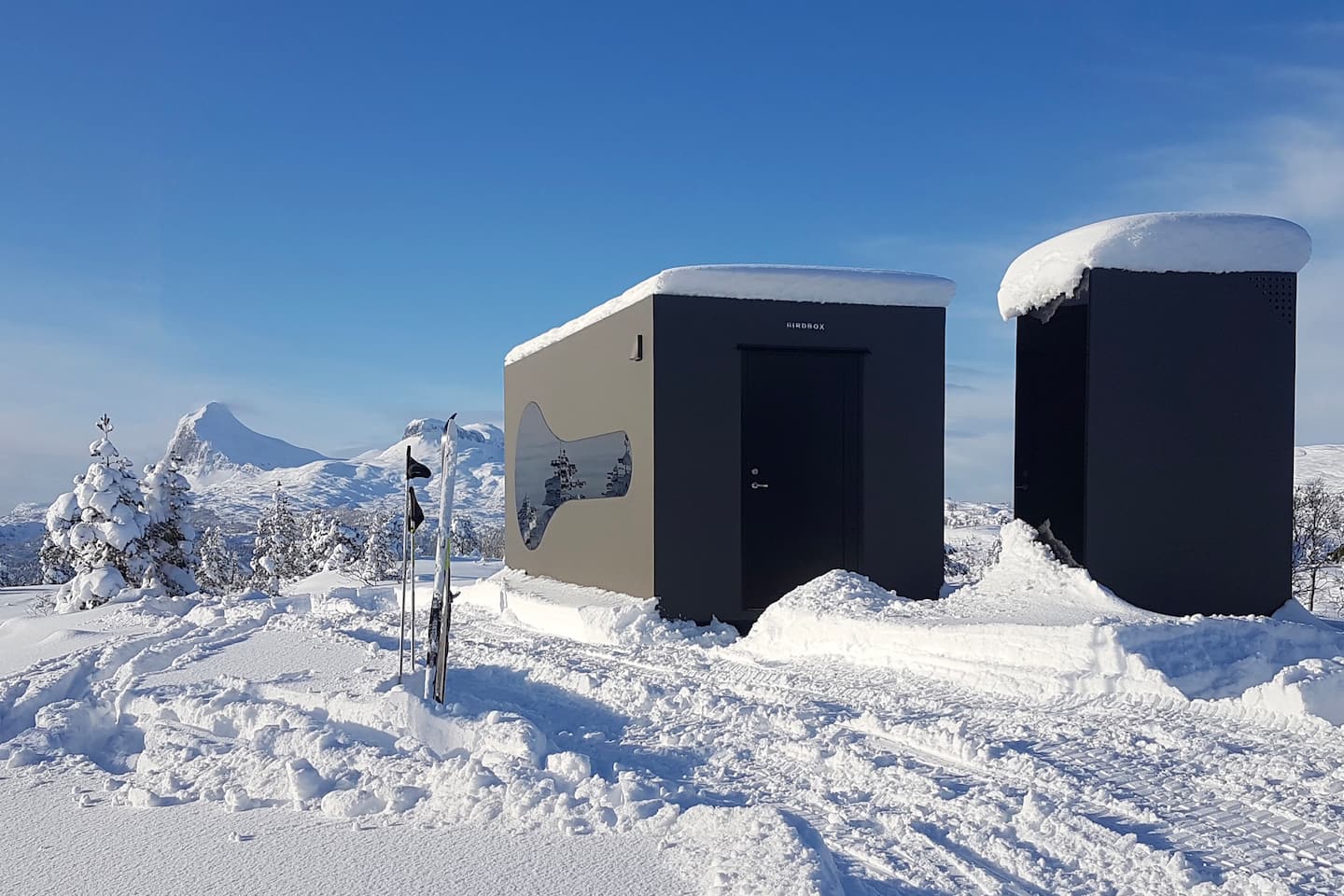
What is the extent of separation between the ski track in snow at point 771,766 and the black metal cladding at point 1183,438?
2060 millimetres

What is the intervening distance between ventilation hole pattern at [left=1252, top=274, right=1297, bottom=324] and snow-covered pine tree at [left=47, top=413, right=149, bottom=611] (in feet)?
56.2

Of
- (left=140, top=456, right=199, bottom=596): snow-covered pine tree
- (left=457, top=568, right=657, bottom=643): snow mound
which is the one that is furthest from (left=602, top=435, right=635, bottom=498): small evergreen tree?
(left=140, top=456, right=199, bottom=596): snow-covered pine tree

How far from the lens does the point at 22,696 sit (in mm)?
5746

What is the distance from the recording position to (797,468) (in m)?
8.27

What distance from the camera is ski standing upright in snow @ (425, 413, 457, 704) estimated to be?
485 cm

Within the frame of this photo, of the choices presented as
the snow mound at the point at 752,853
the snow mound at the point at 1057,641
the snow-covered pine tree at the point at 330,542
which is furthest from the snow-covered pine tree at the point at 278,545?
the snow mound at the point at 752,853

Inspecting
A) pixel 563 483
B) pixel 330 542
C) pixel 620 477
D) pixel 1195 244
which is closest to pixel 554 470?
pixel 563 483

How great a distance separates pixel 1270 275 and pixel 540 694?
5652 mm

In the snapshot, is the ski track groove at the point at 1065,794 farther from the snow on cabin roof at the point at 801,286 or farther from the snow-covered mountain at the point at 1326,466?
the snow-covered mountain at the point at 1326,466

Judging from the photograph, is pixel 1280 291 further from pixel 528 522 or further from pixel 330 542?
pixel 330 542

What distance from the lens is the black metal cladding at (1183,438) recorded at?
6.46m

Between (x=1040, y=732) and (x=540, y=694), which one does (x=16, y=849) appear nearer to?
(x=540, y=694)

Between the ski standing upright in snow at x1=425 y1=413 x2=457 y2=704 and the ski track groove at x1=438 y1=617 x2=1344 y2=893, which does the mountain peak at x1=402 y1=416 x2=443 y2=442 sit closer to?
the ski standing upright in snow at x1=425 y1=413 x2=457 y2=704

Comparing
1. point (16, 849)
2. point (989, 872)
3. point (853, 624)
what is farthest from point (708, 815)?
point (853, 624)
